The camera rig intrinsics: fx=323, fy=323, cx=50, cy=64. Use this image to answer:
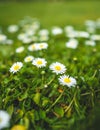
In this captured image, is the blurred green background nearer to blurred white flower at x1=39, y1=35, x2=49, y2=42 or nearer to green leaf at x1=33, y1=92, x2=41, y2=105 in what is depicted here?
blurred white flower at x1=39, y1=35, x2=49, y2=42

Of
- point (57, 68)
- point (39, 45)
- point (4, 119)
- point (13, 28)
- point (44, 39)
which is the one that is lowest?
point (4, 119)

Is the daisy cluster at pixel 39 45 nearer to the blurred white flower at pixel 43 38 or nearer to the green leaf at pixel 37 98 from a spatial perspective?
the blurred white flower at pixel 43 38

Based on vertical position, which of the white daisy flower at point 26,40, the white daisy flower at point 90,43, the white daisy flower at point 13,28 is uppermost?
the white daisy flower at point 13,28

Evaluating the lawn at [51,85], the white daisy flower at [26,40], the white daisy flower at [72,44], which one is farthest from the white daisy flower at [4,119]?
the white daisy flower at [26,40]

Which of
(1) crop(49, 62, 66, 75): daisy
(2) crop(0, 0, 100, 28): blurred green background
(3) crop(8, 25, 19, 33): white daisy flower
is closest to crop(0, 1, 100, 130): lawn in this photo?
(1) crop(49, 62, 66, 75): daisy

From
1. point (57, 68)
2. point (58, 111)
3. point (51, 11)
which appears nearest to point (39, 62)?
point (57, 68)

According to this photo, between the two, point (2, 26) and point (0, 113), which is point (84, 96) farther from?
point (2, 26)

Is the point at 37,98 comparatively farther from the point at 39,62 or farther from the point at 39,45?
the point at 39,45

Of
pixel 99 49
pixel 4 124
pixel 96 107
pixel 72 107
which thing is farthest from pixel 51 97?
pixel 99 49
